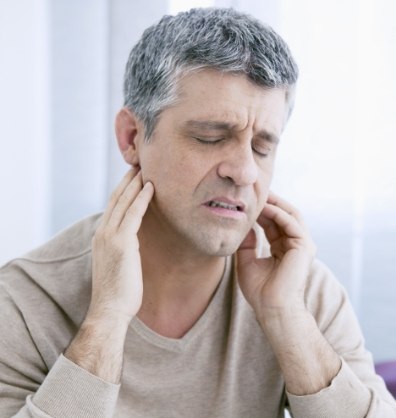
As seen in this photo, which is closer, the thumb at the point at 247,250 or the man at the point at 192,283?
the man at the point at 192,283

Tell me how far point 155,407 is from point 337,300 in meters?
0.46

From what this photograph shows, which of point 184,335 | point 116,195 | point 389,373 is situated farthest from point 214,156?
point 389,373

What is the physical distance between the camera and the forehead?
1.32 m

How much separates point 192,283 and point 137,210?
0.24 m

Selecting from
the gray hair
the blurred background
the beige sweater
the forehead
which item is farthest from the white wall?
the forehead

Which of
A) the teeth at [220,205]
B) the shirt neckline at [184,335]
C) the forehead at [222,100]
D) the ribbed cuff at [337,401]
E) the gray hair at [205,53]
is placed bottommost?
the ribbed cuff at [337,401]

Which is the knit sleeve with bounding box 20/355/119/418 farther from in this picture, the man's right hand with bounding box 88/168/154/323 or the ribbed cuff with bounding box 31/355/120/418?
the man's right hand with bounding box 88/168/154/323

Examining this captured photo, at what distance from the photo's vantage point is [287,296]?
4.70ft

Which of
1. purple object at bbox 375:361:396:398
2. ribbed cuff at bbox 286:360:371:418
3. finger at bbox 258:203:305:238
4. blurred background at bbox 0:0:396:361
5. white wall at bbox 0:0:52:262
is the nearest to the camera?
ribbed cuff at bbox 286:360:371:418

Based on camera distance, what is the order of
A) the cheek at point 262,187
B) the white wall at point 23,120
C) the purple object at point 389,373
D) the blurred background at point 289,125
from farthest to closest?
the white wall at point 23,120 → the blurred background at point 289,125 → the purple object at point 389,373 → the cheek at point 262,187

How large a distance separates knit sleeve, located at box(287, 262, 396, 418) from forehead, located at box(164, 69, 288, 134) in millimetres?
425

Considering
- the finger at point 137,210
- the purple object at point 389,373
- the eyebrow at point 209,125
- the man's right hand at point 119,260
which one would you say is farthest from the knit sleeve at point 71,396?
the purple object at point 389,373

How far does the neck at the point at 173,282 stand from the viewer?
150cm

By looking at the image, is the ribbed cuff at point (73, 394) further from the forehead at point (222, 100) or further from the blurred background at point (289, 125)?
the blurred background at point (289, 125)
